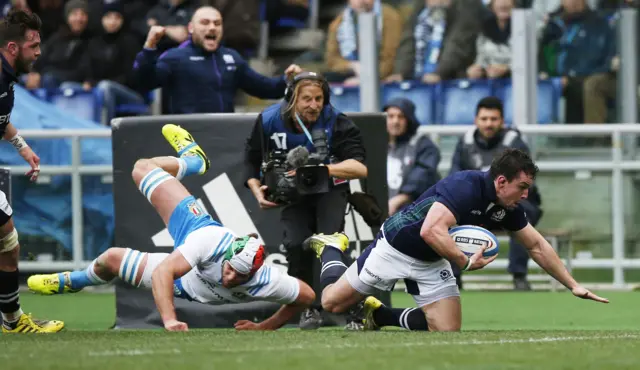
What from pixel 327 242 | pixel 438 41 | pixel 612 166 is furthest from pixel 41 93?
pixel 327 242

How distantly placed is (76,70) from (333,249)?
325 inches

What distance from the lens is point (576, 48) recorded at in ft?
49.6

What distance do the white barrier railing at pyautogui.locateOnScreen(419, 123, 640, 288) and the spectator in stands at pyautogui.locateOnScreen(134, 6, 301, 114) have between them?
3.10 meters

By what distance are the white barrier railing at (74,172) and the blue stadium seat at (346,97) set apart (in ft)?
9.54

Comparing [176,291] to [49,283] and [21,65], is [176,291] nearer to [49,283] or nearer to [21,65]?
[49,283]

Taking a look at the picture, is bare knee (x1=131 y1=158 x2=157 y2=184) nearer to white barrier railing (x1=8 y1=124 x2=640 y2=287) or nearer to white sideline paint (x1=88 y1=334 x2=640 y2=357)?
white sideline paint (x1=88 y1=334 x2=640 y2=357)

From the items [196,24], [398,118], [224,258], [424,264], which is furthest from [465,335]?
[398,118]

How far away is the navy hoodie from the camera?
37.5ft

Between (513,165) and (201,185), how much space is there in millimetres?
2933

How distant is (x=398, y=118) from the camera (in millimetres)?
13516

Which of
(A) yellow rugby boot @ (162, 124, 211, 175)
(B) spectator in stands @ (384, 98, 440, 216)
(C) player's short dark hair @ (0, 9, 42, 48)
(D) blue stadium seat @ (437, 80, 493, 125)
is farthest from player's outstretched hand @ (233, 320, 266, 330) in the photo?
(D) blue stadium seat @ (437, 80, 493, 125)

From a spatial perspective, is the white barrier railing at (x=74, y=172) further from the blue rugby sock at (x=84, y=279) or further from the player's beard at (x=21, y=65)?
the player's beard at (x=21, y=65)

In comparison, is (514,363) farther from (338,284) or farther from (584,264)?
(584,264)

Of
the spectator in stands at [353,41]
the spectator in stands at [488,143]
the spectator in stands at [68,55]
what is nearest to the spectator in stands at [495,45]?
the spectator in stands at [353,41]
